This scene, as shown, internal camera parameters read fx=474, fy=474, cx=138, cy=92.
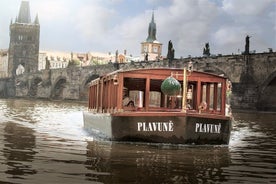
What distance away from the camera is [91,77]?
8994 centimetres

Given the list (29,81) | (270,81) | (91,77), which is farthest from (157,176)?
(29,81)

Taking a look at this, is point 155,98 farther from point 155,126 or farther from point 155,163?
point 155,163

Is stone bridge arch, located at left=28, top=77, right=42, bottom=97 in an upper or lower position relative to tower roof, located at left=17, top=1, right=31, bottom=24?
lower

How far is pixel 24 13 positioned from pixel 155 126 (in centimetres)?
14632

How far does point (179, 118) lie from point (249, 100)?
4008cm

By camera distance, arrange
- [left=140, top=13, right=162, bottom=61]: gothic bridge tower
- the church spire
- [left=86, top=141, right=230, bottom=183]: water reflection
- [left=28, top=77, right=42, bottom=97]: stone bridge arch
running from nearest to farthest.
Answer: [left=86, top=141, right=230, bottom=183]: water reflection < [left=28, top=77, right=42, bottom=97]: stone bridge arch < the church spire < [left=140, top=13, right=162, bottom=61]: gothic bridge tower

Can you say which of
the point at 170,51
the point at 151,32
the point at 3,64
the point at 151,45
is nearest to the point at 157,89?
the point at 170,51

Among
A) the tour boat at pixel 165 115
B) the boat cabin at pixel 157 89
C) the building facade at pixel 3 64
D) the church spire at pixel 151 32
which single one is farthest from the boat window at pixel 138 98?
the building facade at pixel 3 64

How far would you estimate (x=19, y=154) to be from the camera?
38.0ft

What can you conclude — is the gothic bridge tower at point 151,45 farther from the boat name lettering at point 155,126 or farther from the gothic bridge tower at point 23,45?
the boat name lettering at point 155,126

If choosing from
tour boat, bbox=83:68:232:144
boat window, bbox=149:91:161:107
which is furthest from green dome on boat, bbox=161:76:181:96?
boat window, bbox=149:91:161:107

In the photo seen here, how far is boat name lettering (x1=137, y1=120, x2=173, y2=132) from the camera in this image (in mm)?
13996

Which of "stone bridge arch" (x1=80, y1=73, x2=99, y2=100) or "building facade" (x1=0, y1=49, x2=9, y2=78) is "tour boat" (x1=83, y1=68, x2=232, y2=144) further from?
"building facade" (x1=0, y1=49, x2=9, y2=78)

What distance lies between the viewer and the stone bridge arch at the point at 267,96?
5166 centimetres
